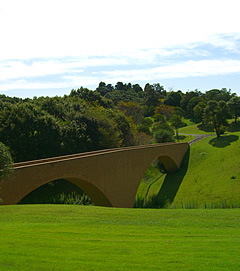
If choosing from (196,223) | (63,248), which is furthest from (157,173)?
(63,248)

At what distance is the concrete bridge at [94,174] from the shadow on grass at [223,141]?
1538cm

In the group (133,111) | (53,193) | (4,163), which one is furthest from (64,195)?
(133,111)

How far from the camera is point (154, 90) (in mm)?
107562

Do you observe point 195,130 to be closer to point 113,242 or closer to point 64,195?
point 64,195

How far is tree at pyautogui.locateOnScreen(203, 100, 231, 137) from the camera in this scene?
48.6m

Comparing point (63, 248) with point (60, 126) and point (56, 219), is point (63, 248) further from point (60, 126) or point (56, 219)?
point (60, 126)

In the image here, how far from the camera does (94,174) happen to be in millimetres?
22484

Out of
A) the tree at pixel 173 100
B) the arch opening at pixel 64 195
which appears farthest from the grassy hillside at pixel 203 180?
the tree at pixel 173 100

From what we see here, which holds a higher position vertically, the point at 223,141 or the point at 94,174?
the point at 94,174

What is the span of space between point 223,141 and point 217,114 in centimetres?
406

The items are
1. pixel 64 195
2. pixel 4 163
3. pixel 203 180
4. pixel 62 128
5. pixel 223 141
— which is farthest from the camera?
pixel 223 141

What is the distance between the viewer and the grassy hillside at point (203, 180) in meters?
32.2

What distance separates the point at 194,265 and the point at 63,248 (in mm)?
2967

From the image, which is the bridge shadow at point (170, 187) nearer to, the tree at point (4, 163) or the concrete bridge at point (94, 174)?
the concrete bridge at point (94, 174)
